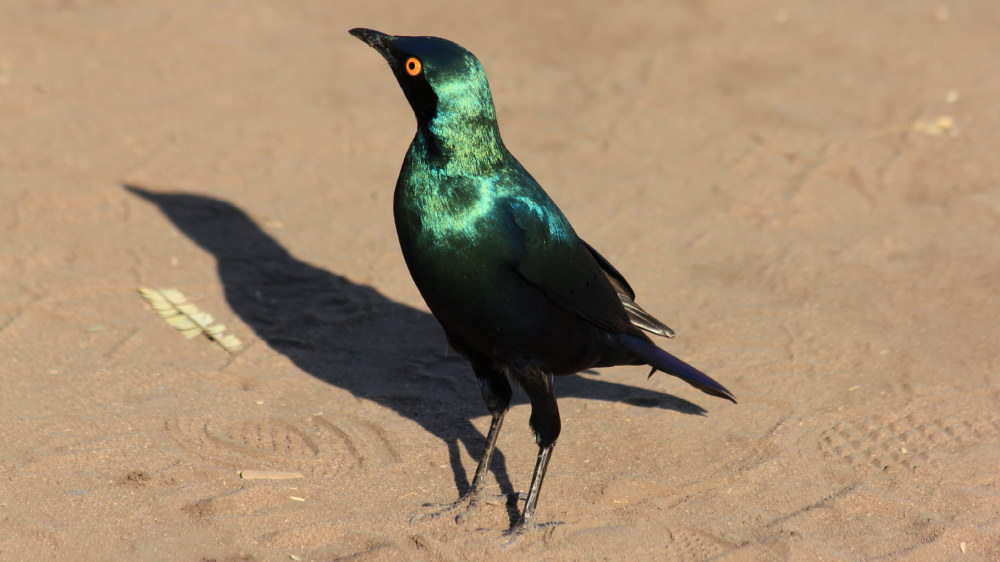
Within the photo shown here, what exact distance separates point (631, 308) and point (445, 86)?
1275 mm

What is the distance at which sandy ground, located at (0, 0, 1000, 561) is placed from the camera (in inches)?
146

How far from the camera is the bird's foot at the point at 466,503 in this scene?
12.1ft

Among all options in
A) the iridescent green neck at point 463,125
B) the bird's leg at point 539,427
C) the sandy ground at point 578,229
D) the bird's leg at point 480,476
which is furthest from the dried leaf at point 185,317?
the iridescent green neck at point 463,125

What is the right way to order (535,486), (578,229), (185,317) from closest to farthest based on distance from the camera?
(535,486) → (185,317) → (578,229)

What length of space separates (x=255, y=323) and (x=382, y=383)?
866 millimetres

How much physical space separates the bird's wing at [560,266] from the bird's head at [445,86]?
326mm

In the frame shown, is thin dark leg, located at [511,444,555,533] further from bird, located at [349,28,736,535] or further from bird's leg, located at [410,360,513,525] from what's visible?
bird's leg, located at [410,360,513,525]

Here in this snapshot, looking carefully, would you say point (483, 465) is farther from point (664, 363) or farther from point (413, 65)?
point (413, 65)

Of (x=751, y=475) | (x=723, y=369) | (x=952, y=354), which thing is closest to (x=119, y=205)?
(x=723, y=369)

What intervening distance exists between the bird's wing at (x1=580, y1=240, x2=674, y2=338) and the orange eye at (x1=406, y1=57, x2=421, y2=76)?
1.00m

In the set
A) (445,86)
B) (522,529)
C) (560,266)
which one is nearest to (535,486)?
(522,529)

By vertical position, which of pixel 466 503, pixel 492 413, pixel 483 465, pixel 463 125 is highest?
pixel 463 125

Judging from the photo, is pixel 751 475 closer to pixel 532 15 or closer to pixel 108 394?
pixel 108 394

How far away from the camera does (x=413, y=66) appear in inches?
133
